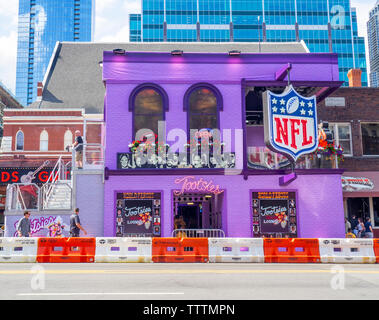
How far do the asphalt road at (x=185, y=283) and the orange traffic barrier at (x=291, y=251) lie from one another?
6.83ft

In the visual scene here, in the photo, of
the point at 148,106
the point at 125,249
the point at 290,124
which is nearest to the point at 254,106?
the point at 290,124

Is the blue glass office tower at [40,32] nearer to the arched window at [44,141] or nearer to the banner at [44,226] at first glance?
the arched window at [44,141]

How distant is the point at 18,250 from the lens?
43.5ft

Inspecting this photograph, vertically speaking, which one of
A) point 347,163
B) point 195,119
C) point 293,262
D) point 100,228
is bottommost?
point 293,262

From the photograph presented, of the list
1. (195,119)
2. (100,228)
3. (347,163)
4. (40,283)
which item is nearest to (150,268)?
(40,283)

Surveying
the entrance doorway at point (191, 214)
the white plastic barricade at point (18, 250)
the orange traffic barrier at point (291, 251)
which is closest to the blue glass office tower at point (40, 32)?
the entrance doorway at point (191, 214)

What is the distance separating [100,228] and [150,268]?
20.4ft

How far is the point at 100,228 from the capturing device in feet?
55.8

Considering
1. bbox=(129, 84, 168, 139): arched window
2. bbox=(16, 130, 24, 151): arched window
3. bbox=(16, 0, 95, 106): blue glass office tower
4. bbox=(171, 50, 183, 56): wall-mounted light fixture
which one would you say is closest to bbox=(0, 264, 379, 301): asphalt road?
bbox=(129, 84, 168, 139): arched window

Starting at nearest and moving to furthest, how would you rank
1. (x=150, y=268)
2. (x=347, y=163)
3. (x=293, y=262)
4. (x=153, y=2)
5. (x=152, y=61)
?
1. (x=150, y=268)
2. (x=293, y=262)
3. (x=152, y=61)
4. (x=347, y=163)
5. (x=153, y=2)

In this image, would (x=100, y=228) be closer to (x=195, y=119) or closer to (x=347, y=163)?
(x=195, y=119)

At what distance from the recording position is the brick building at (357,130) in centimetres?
2211

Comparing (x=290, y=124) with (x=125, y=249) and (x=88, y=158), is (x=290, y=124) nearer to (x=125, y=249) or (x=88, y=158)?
(x=125, y=249)
